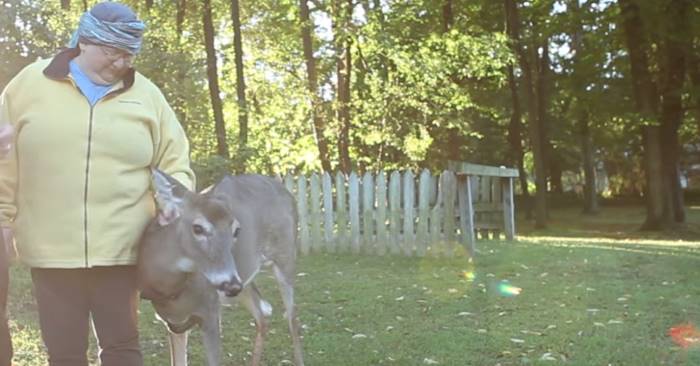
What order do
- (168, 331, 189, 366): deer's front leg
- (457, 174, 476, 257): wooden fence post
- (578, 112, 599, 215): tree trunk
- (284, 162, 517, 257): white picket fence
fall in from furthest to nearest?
(578, 112, 599, 215): tree trunk < (284, 162, 517, 257): white picket fence < (457, 174, 476, 257): wooden fence post < (168, 331, 189, 366): deer's front leg

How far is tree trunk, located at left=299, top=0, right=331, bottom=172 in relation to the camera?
70.7 ft

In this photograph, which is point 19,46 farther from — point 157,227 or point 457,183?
point 157,227

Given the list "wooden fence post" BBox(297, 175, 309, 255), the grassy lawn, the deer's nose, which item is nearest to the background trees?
"wooden fence post" BBox(297, 175, 309, 255)

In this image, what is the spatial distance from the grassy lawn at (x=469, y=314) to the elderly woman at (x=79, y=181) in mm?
2590

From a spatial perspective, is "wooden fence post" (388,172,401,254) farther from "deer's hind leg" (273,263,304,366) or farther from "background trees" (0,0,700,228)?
"deer's hind leg" (273,263,304,366)

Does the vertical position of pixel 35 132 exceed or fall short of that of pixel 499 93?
it falls short

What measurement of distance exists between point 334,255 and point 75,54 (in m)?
9.94

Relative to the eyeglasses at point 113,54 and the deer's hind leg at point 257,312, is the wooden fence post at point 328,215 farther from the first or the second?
the eyeglasses at point 113,54

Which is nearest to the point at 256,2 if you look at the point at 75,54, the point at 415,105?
the point at 415,105

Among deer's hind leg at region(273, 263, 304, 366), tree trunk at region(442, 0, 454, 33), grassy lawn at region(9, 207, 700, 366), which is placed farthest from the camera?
tree trunk at region(442, 0, 454, 33)

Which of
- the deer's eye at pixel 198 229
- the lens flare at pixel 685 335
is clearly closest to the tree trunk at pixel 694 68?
the lens flare at pixel 685 335

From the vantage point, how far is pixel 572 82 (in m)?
24.1

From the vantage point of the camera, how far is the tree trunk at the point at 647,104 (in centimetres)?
2147

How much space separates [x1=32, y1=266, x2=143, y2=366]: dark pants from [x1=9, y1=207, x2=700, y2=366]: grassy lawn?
255cm
